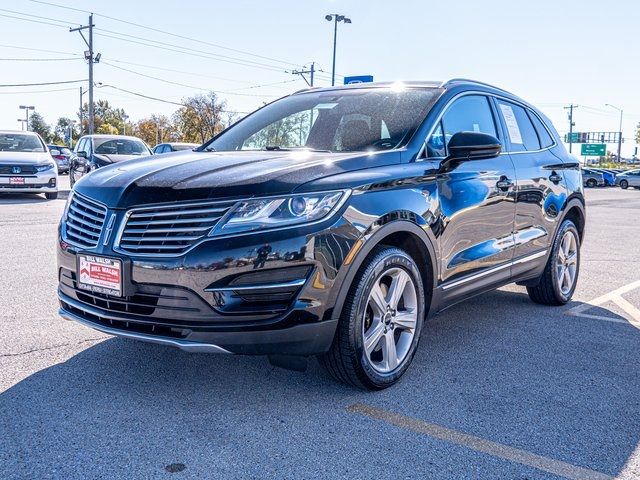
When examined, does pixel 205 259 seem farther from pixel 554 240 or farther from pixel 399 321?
pixel 554 240

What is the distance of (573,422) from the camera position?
124 inches

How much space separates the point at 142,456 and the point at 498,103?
3652 mm

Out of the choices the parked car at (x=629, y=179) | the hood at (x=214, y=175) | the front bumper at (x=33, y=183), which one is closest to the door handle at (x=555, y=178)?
the hood at (x=214, y=175)

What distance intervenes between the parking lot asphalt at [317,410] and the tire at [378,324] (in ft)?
0.47

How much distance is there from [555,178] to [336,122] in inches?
87.8

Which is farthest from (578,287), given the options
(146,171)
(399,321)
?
(146,171)

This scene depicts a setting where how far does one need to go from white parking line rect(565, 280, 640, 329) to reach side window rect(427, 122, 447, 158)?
228 centimetres

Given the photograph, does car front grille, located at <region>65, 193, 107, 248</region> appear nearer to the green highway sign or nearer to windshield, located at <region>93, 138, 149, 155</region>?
windshield, located at <region>93, 138, 149, 155</region>

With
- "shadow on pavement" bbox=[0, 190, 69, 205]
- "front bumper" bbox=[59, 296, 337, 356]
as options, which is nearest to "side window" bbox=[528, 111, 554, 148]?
"front bumper" bbox=[59, 296, 337, 356]

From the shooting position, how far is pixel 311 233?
295 cm

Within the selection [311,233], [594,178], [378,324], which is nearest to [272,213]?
[311,233]

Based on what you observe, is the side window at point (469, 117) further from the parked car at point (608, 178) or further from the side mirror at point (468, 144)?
the parked car at point (608, 178)

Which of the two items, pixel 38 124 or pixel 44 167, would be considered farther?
pixel 38 124

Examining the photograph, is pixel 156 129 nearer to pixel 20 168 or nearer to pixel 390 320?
pixel 20 168
